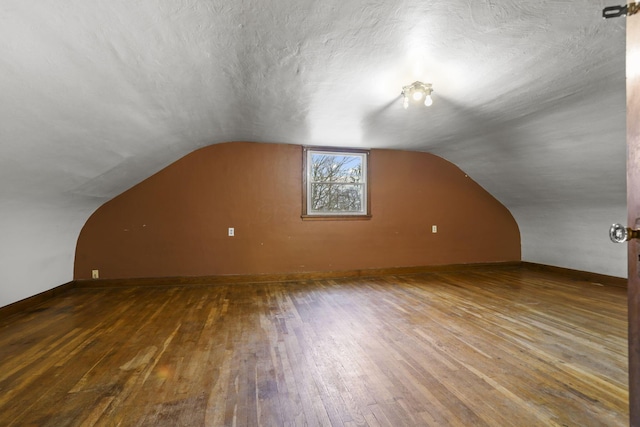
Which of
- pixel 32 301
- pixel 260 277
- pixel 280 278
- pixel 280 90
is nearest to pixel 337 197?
pixel 280 278

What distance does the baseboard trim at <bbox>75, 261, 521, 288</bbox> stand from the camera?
154 inches

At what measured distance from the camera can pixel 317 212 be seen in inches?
181

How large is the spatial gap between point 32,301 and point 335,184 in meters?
4.03

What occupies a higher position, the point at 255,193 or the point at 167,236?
the point at 255,193

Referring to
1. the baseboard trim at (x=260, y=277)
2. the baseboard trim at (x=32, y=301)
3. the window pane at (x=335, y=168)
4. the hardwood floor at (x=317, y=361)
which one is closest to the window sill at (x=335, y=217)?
the window pane at (x=335, y=168)

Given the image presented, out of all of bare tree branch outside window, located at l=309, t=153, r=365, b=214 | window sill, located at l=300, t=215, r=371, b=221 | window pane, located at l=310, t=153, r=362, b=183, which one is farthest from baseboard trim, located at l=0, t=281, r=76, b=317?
window pane, located at l=310, t=153, r=362, b=183

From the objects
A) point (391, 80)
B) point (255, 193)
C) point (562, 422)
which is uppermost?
point (391, 80)

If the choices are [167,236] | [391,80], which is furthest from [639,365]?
[167,236]

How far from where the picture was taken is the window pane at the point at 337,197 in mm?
4609

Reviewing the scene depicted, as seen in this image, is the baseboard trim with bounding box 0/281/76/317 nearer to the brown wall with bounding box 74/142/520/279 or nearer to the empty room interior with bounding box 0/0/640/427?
the empty room interior with bounding box 0/0/640/427

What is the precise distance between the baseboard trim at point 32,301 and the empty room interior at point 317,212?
0.02 m

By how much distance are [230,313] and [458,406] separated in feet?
7.15

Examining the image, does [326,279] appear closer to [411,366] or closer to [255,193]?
[255,193]

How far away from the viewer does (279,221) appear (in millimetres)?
4402
